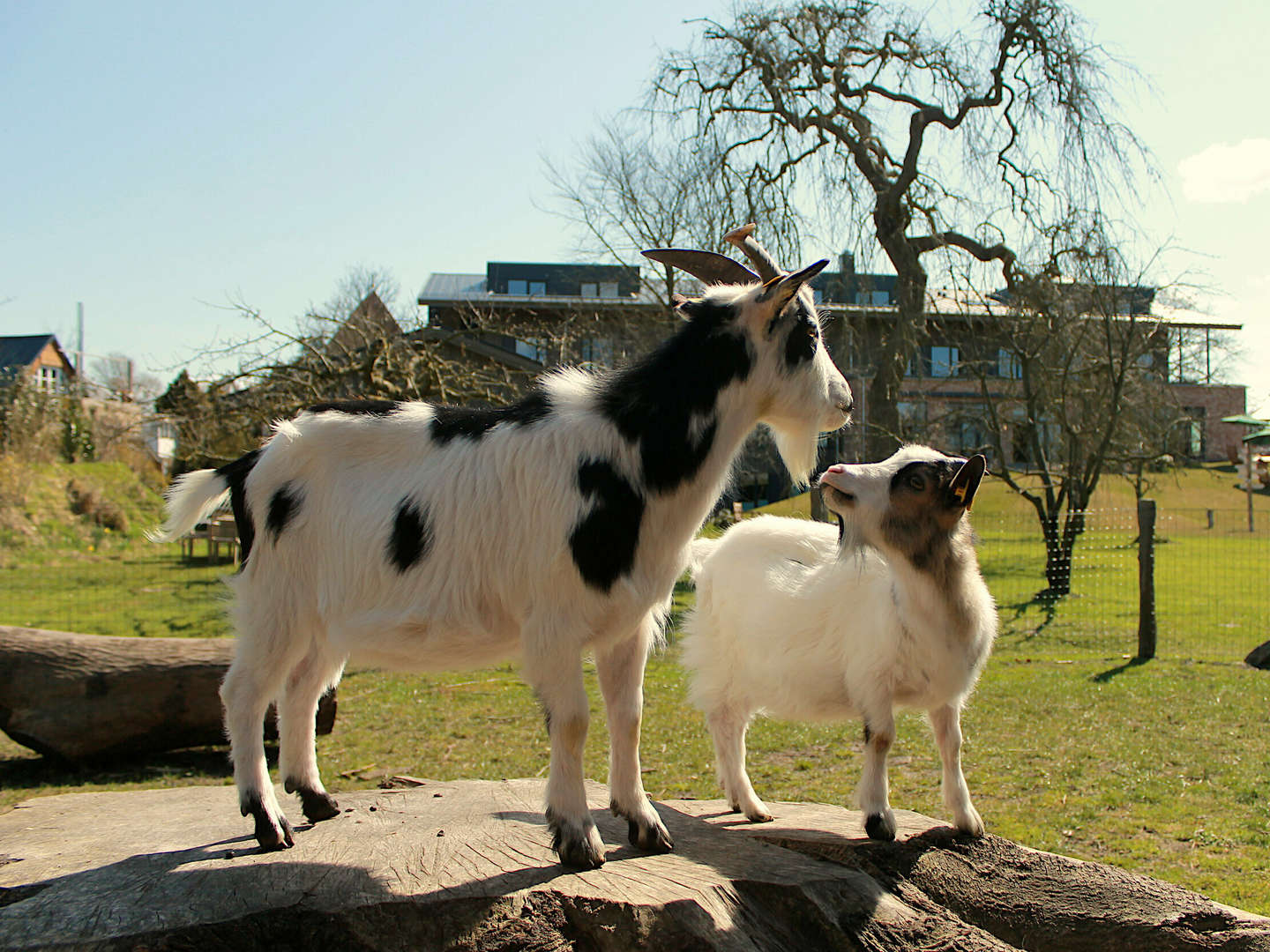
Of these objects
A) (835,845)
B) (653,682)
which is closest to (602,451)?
(835,845)

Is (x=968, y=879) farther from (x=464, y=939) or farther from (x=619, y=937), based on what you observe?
(x=464, y=939)

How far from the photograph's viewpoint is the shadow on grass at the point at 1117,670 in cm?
1083

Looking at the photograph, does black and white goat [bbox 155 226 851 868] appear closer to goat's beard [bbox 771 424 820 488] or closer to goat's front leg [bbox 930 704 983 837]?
goat's beard [bbox 771 424 820 488]

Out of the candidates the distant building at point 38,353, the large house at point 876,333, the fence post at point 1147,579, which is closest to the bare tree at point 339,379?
the large house at point 876,333

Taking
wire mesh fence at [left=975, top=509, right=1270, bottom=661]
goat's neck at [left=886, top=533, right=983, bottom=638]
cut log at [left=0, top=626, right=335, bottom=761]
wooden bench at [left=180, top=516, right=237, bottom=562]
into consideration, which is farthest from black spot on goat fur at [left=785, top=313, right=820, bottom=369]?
wooden bench at [left=180, top=516, right=237, bottom=562]

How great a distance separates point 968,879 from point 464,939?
2009 millimetres

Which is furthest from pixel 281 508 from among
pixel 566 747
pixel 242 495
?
pixel 566 747

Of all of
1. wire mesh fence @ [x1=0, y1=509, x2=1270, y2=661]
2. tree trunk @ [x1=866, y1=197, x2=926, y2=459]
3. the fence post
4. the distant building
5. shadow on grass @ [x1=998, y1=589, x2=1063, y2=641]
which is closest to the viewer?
the fence post

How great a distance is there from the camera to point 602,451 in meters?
3.51

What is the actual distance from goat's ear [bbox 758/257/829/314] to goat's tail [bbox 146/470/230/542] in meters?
2.32

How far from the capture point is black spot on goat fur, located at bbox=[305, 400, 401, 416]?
3.90 meters

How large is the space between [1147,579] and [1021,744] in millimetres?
5225

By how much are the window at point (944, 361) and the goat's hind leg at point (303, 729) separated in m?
16.5

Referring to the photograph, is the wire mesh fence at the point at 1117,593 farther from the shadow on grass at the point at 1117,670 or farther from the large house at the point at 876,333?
the large house at the point at 876,333
